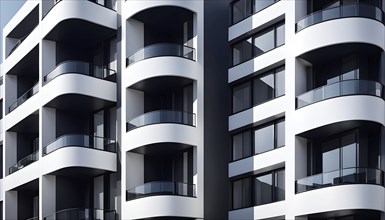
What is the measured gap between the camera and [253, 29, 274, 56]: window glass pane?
115ft

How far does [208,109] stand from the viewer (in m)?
36.2

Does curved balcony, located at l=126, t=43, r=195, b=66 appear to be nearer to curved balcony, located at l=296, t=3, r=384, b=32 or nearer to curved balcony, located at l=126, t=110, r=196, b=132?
curved balcony, located at l=126, t=110, r=196, b=132

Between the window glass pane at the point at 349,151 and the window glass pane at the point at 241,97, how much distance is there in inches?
253

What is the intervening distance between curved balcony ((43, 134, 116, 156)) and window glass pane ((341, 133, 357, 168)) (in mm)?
12514

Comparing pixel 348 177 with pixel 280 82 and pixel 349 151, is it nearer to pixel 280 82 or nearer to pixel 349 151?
pixel 349 151

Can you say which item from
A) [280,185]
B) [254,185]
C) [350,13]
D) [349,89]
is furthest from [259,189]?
[350,13]

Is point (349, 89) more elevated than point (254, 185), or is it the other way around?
point (349, 89)

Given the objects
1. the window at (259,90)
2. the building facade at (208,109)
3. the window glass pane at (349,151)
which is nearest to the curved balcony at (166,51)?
the building facade at (208,109)

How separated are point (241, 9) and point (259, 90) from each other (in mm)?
4465

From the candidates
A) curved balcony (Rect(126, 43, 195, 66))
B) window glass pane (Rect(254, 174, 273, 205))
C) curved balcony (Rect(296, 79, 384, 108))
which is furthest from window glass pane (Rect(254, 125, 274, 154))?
curved balcony (Rect(126, 43, 195, 66))

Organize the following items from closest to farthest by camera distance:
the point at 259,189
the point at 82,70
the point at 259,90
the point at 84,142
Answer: the point at 259,189, the point at 259,90, the point at 84,142, the point at 82,70

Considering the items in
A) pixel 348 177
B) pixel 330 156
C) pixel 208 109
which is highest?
pixel 208 109

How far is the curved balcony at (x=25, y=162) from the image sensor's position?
41.2 m

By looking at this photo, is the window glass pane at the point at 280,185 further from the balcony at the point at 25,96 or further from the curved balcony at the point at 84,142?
the balcony at the point at 25,96
